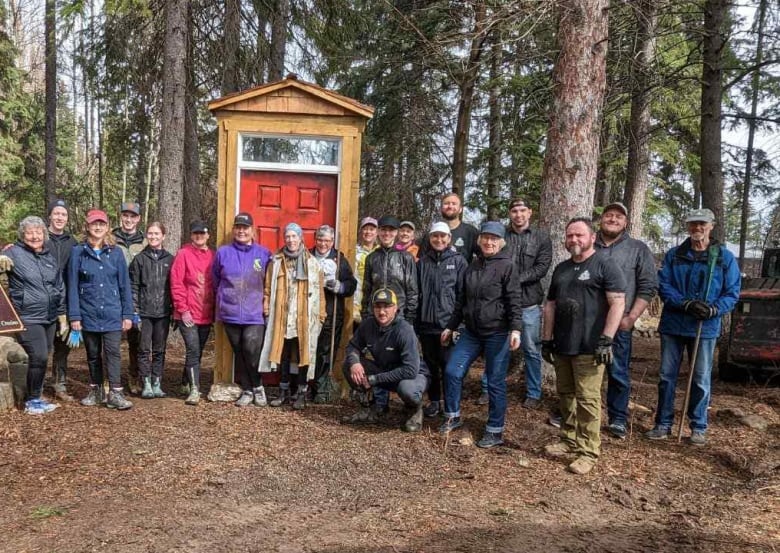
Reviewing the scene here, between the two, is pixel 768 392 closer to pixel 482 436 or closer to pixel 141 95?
pixel 482 436

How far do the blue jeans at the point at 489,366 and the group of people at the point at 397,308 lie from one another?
0.01 metres

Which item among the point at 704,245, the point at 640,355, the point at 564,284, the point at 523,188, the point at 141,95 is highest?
the point at 141,95

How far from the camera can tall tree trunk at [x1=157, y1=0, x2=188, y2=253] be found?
8.25 metres

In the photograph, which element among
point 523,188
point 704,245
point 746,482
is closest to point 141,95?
point 523,188

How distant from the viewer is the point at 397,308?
535cm

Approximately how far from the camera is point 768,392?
6.83m

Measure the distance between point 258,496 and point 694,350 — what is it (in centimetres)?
355

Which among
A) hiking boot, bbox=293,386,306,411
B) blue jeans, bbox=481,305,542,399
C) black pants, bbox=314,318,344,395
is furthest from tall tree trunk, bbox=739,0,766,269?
hiking boot, bbox=293,386,306,411

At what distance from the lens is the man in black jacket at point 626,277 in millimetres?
4969

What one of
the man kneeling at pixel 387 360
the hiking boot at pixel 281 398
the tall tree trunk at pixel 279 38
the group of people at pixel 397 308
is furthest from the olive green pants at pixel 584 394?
the tall tree trunk at pixel 279 38

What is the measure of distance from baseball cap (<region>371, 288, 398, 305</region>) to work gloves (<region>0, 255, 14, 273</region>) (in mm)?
3161

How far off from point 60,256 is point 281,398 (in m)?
2.59

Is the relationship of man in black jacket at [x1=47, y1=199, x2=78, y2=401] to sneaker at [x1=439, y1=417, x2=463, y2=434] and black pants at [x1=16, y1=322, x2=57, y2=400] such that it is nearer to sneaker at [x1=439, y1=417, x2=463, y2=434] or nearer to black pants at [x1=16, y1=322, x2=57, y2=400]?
black pants at [x1=16, y1=322, x2=57, y2=400]

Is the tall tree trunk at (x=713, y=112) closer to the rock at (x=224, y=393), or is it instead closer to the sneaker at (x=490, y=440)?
the sneaker at (x=490, y=440)
